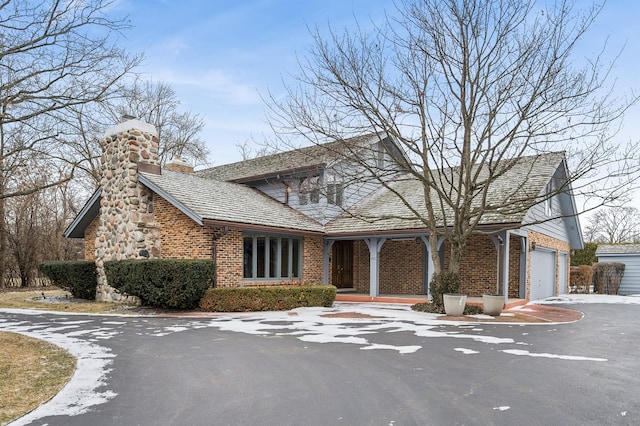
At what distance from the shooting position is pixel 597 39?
12031mm

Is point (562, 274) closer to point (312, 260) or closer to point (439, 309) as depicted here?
point (439, 309)

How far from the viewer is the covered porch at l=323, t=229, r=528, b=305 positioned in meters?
17.1

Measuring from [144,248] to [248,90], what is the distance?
20.0 feet

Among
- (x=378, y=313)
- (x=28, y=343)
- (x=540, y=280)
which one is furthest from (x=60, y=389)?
(x=540, y=280)

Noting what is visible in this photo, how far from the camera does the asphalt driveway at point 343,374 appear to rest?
15.7 feet

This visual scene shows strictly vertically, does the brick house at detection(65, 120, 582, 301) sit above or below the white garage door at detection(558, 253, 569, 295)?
above

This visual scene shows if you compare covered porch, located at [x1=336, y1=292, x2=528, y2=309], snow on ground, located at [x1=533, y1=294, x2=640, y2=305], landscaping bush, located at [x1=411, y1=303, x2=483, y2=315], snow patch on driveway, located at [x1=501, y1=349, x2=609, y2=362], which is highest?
snow patch on driveway, located at [x1=501, y1=349, x2=609, y2=362]

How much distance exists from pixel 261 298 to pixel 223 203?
4251 millimetres

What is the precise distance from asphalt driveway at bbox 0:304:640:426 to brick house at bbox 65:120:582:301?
4477 mm

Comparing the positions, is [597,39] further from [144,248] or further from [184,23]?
[144,248]

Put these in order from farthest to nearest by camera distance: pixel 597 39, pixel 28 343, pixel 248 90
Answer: pixel 248 90 → pixel 597 39 → pixel 28 343

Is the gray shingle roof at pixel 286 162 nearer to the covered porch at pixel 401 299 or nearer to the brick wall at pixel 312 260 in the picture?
the brick wall at pixel 312 260

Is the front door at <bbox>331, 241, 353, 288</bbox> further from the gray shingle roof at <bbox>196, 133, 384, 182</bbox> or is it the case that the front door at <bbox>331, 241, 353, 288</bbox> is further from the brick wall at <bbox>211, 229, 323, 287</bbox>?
the gray shingle roof at <bbox>196, 133, 384, 182</bbox>

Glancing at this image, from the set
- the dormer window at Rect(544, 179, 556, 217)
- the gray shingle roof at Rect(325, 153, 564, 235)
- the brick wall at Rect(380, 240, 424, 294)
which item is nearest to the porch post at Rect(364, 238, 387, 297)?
the gray shingle roof at Rect(325, 153, 564, 235)
